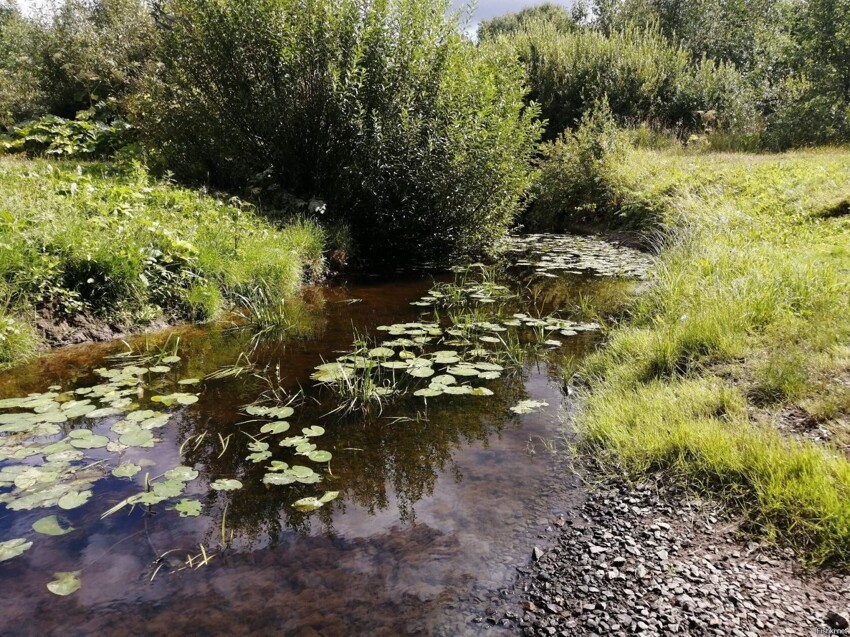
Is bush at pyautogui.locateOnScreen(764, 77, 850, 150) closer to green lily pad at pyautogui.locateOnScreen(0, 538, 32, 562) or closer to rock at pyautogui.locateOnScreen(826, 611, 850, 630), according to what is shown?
rock at pyautogui.locateOnScreen(826, 611, 850, 630)

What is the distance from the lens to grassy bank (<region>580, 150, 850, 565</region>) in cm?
291

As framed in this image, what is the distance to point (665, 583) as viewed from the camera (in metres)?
2.67

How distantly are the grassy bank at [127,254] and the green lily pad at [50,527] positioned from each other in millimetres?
2828

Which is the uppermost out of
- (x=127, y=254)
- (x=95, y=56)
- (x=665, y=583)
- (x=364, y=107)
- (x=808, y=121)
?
(x=95, y=56)

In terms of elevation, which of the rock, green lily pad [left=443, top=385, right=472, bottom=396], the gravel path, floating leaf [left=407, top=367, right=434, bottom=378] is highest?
floating leaf [left=407, top=367, right=434, bottom=378]

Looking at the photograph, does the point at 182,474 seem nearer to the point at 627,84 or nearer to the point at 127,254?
the point at 127,254

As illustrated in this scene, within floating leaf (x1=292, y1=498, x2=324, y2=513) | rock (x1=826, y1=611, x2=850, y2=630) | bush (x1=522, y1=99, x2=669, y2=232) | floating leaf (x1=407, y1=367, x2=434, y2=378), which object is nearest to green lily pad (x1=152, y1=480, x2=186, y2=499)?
floating leaf (x1=292, y1=498, x2=324, y2=513)

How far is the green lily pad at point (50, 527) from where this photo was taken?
3055 millimetres

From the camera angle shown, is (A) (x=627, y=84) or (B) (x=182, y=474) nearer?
(B) (x=182, y=474)

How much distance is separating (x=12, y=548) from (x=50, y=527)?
0.19 metres

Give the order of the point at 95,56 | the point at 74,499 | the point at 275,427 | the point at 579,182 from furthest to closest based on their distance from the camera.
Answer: the point at 95,56 → the point at 579,182 → the point at 275,427 → the point at 74,499

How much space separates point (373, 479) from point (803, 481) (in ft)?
8.44

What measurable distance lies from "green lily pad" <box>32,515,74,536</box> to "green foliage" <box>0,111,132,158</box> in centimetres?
1332

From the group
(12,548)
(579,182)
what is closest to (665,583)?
(12,548)
